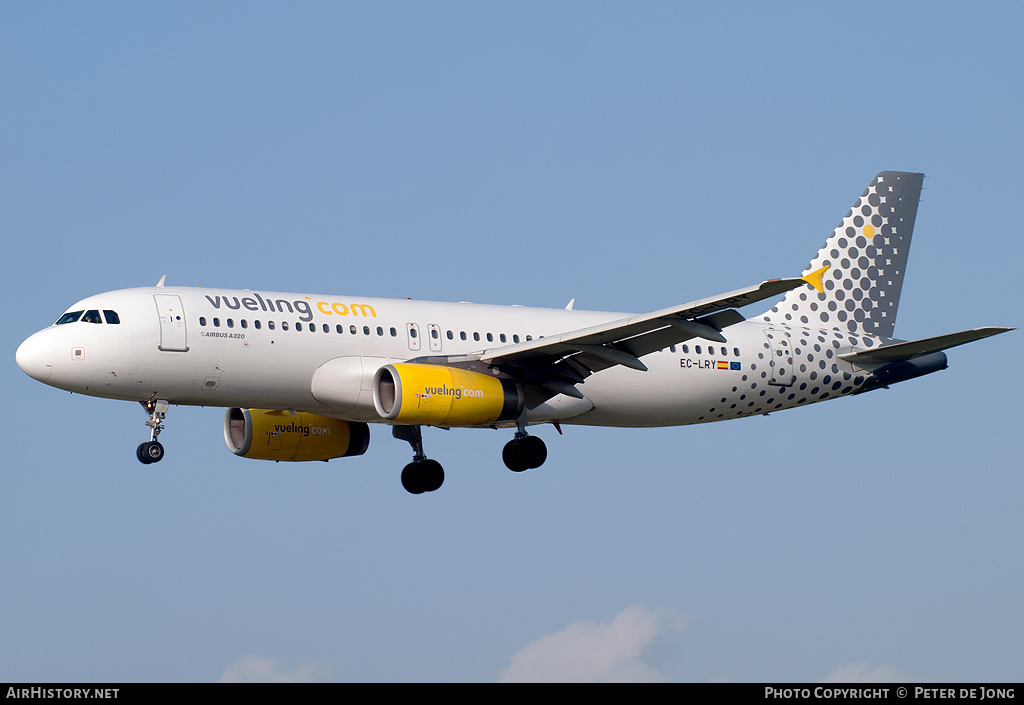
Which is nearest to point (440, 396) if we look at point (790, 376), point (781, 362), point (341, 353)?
point (341, 353)

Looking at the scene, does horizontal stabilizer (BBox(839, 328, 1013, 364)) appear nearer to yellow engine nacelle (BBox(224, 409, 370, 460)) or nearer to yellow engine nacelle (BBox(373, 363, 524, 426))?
yellow engine nacelle (BBox(373, 363, 524, 426))

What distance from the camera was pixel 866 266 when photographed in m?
44.7

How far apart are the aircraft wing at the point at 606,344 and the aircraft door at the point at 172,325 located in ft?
19.6

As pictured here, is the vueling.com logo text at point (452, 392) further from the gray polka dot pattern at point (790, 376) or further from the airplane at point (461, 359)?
the gray polka dot pattern at point (790, 376)

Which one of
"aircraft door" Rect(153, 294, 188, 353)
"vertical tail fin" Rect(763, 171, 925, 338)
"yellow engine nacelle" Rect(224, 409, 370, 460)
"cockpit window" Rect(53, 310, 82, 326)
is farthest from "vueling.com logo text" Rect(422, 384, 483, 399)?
"vertical tail fin" Rect(763, 171, 925, 338)

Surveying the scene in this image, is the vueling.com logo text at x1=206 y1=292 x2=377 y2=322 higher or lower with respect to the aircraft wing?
higher

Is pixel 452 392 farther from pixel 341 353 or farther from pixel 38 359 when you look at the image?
pixel 38 359

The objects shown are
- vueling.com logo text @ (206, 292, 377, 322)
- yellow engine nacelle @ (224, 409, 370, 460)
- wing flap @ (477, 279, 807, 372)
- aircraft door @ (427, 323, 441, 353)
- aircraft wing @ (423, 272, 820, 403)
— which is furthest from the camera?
yellow engine nacelle @ (224, 409, 370, 460)

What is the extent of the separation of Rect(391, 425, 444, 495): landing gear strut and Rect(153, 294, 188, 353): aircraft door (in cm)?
802

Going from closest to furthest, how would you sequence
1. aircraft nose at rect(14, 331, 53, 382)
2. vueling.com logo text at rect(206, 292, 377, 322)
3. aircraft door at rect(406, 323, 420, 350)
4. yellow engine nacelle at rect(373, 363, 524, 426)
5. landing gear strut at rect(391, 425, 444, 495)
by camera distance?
aircraft nose at rect(14, 331, 53, 382), yellow engine nacelle at rect(373, 363, 524, 426), vueling.com logo text at rect(206, 292, 377, 322), aircraft door at rect(406, 323, 420, 350), landing gear strut at rect(391, 425, 444, 495)

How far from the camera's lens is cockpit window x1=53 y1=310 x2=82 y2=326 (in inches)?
1369

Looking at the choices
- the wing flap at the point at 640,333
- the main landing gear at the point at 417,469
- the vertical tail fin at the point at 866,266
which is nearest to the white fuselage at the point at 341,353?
the vertical tail fin at the point at 866,266
